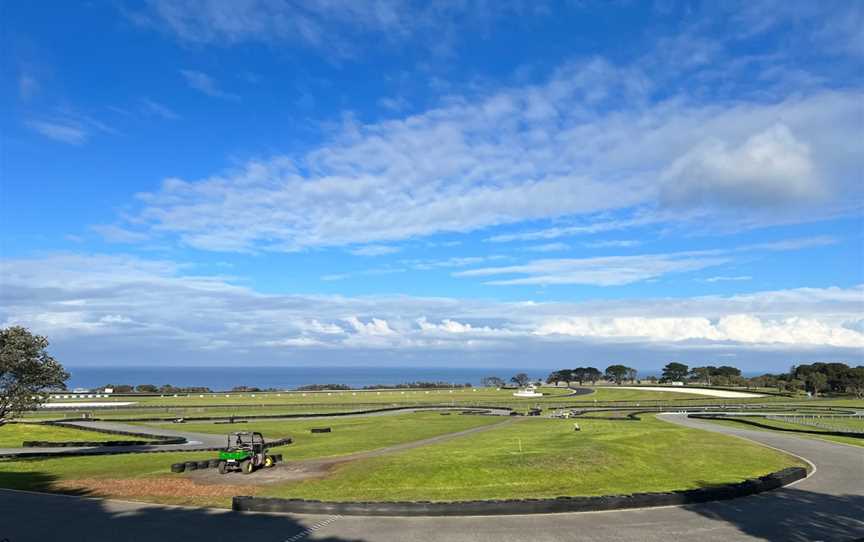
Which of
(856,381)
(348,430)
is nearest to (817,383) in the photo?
(856,381)

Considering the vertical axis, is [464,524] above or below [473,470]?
below

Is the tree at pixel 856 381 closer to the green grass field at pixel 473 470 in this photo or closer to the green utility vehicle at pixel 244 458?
the green grass field at pixel 473 470

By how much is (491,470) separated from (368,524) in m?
11.0

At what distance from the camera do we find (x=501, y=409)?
310ft

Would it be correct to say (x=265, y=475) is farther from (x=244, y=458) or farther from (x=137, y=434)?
(x=137, y=434)

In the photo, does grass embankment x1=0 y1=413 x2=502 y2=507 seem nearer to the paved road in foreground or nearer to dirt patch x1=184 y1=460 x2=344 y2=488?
dirt patch x1=184 y1=460 x2=344 y2=488

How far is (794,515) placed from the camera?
23.1 meters

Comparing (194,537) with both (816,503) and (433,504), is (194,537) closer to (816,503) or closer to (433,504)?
(433,504)

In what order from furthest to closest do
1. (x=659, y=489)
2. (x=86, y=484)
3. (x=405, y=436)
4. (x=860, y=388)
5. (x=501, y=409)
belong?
(x=860, y=388) < (x=501, y=409) < (x=405, y=436) < (x=86, y=484) < (x=659, y=489)

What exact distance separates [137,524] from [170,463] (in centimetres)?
1714

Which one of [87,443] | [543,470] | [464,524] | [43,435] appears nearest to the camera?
[464,524]

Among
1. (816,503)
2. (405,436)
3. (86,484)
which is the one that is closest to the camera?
(816,503)

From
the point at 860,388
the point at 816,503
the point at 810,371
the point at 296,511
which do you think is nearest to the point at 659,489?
the point at 816,503

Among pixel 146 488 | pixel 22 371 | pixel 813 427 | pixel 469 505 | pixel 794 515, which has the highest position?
pixel 22 371
